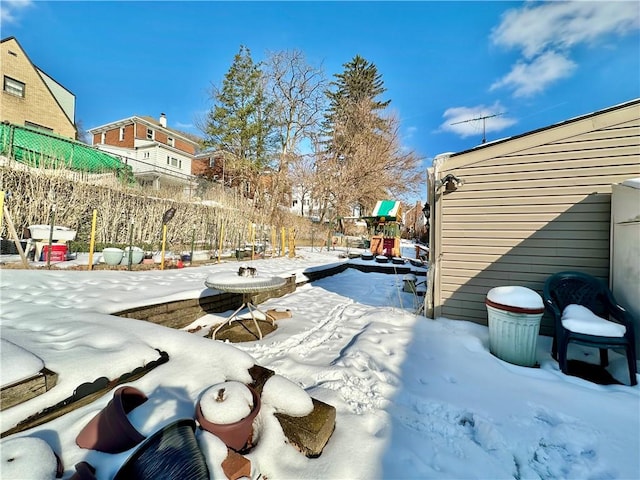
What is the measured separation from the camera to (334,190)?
20.3 meters

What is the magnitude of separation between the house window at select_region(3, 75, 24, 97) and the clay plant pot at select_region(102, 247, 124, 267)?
19.7m

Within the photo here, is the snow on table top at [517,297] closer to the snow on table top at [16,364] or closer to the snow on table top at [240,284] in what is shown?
the snow on table top at [240,284]

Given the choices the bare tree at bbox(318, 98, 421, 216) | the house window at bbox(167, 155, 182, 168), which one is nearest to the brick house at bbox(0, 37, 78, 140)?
the house window at bbox(167, 155, 182, 168)

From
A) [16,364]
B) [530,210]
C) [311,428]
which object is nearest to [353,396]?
[311,428]

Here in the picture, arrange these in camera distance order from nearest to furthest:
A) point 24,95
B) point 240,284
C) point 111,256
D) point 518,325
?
point 518,325, point 240,284, point 111,256, point 24,95

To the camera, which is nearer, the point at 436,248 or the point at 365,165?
the point at 436,248

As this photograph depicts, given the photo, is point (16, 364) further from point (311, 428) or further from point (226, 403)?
point (311, 428)

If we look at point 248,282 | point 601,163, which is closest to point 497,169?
point 601,163

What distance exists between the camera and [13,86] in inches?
635

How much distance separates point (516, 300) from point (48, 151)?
1245 cm

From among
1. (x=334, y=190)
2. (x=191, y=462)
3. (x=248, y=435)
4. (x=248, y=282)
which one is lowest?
(x=248, y=435)

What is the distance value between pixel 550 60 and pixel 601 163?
16.0 ft

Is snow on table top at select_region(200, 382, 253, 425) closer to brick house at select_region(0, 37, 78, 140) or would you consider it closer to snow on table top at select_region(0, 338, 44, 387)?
snow on table top at select_region(0, 338, 44, 387)

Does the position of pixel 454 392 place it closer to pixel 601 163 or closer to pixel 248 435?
pixel 248 435
